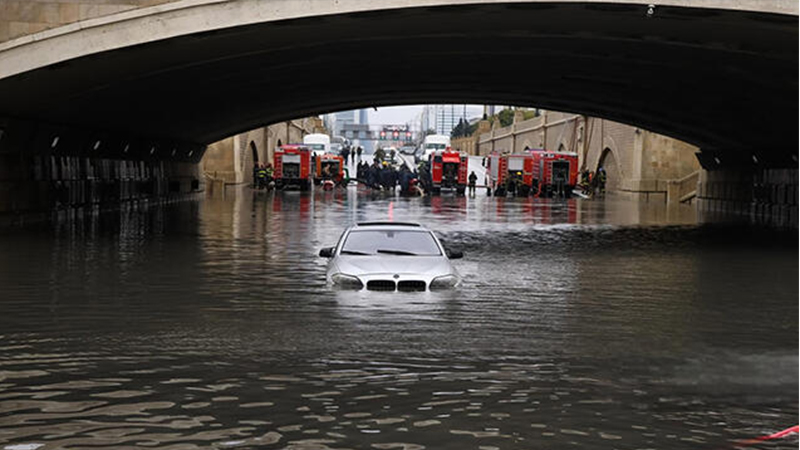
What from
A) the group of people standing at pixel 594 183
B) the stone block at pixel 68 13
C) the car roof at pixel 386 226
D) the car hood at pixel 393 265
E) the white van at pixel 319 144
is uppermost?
the stone block at pixel 68 13

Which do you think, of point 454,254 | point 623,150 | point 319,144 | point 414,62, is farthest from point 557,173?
point 454,254

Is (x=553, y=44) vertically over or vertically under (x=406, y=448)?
over

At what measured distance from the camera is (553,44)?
28844 mm

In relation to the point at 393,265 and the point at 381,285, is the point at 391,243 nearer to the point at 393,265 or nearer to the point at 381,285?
the point at 393,265

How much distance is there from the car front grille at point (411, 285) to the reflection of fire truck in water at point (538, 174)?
185 feet

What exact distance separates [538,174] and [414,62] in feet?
131

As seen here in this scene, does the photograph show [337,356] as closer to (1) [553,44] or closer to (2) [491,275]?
(2) [491,275]

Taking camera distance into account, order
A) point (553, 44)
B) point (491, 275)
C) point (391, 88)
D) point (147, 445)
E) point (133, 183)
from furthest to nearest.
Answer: point (133, 183) → point (391, 88) → point (553, 44) → point (491, 275) → point (147, 445)

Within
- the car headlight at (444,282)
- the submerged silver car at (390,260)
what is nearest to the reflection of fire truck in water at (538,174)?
the submerged silver car at (390,260)

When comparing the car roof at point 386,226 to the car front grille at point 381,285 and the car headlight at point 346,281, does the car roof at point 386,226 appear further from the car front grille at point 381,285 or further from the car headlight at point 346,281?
the car front grille at point 381,285

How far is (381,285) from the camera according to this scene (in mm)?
15977

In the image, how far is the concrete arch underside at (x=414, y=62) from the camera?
900 inches

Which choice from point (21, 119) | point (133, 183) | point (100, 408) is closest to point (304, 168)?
point (133, 183)

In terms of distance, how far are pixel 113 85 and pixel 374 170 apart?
50.0m
